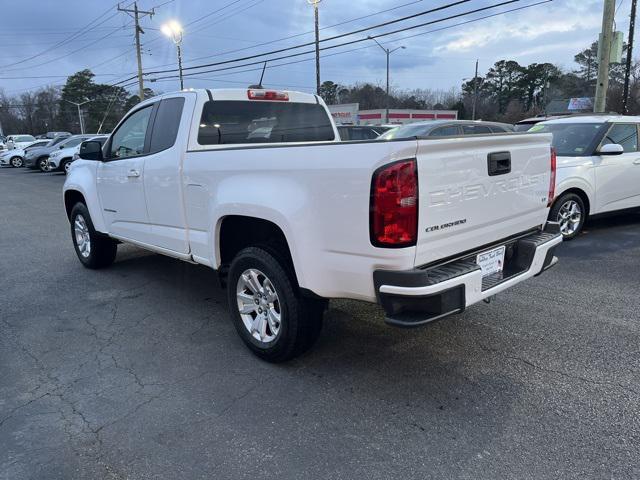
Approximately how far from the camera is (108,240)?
597 centimetres

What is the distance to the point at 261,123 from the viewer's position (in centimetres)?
461

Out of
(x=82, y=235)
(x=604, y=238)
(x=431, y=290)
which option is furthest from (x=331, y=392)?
(x=604, y=238)

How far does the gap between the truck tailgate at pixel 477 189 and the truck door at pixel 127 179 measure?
2.98 meters

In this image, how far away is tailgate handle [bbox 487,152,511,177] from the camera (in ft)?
10.0

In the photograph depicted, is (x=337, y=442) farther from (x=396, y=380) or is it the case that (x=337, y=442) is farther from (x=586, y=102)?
(x=586, y=102)

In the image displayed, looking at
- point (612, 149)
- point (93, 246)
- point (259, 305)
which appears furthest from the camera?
point (612, 149)

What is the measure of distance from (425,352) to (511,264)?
91cm

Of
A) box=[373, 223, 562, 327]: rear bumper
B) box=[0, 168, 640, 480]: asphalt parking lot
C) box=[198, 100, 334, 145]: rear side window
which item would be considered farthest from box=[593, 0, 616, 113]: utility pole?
box=[373, 223, 562, 327]: rear bumper

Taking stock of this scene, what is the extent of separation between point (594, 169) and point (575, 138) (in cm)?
68

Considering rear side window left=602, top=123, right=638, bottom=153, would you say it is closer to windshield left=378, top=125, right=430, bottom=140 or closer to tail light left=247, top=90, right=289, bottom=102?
windshield left=378, top=125, right=430, bottom=140

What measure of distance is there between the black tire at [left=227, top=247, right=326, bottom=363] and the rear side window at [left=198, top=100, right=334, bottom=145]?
1321 millimetres

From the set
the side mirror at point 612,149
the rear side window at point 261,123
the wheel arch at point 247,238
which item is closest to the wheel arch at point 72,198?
the rear side window at point 261,123

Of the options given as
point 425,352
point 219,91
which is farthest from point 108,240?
point 425,352

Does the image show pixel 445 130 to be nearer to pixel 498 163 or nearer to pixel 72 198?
pixel 72 198
